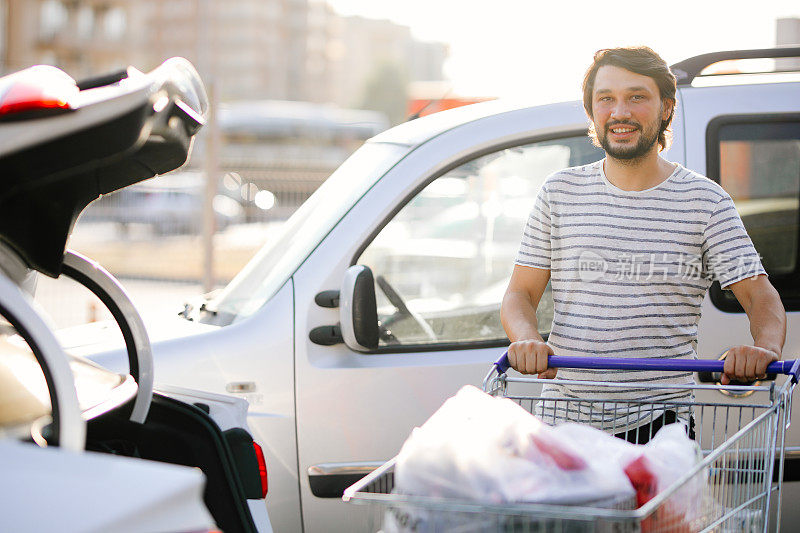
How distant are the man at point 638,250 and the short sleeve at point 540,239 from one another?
2.8 inches

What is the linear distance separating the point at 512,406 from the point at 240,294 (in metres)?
2.19

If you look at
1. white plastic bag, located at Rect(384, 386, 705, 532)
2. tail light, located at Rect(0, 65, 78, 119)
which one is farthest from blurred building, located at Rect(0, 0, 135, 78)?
white plastic bag, located at Rect(384, 386, 705, 532)

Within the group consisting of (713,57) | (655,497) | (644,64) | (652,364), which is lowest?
(655,497)

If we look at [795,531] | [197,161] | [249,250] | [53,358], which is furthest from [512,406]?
[197,161]

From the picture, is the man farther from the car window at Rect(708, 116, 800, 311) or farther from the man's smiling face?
the car window at Rect(708, 116, 800, 311)

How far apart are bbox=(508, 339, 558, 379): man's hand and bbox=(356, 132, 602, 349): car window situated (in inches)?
48.6

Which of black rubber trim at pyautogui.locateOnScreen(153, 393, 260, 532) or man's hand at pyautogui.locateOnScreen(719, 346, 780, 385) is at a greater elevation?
man's hand at pyautogui.locateOnScreen(719, 346, 780, 385)

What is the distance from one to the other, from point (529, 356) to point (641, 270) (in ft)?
1.65

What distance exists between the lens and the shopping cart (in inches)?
70.5

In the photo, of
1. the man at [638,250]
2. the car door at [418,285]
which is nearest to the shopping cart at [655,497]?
the man at [638,250]

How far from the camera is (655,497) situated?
74.5 inches

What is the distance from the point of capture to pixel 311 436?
3.65 m

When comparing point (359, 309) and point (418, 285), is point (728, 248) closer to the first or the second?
point (359, 309)

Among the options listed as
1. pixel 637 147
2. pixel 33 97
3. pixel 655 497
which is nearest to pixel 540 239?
pixel 637 147
